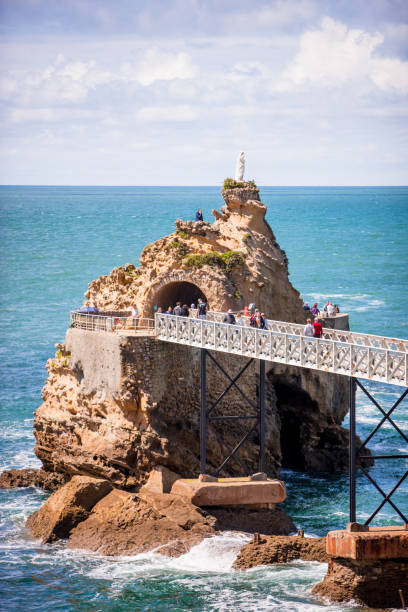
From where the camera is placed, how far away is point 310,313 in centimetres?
5341

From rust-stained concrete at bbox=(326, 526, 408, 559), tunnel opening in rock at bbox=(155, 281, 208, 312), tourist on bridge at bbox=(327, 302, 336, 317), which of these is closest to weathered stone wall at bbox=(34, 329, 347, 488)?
tourist on bridge at bbox=(327, 302, 336, 317)

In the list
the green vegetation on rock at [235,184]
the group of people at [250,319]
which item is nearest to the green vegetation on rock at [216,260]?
the group of people at [250,319]

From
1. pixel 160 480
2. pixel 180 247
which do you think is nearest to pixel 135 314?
pixel 180 247

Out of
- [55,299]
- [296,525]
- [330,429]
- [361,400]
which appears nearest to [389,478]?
[330,429]

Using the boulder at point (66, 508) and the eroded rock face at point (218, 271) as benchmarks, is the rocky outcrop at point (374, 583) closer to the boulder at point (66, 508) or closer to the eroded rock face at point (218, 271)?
the boulder at point (66, 508)

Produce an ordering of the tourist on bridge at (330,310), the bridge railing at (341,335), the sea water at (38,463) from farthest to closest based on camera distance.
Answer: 1. the tourist on bridge at (330,310)
2. the bridge railing at (341,335)
3. the sea water at (38,463)

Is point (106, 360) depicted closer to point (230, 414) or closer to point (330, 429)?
point (230, 414)

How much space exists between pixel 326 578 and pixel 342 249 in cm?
9685

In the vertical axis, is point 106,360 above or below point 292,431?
above

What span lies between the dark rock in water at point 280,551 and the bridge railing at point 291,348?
20.2ft

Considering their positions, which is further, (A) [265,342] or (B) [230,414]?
(B) [230,414]

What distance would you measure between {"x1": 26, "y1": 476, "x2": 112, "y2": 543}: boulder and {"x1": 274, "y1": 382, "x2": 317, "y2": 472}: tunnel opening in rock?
1162 cm

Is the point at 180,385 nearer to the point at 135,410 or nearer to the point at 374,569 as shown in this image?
the point at 135,410

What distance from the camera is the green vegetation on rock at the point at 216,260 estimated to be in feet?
162
